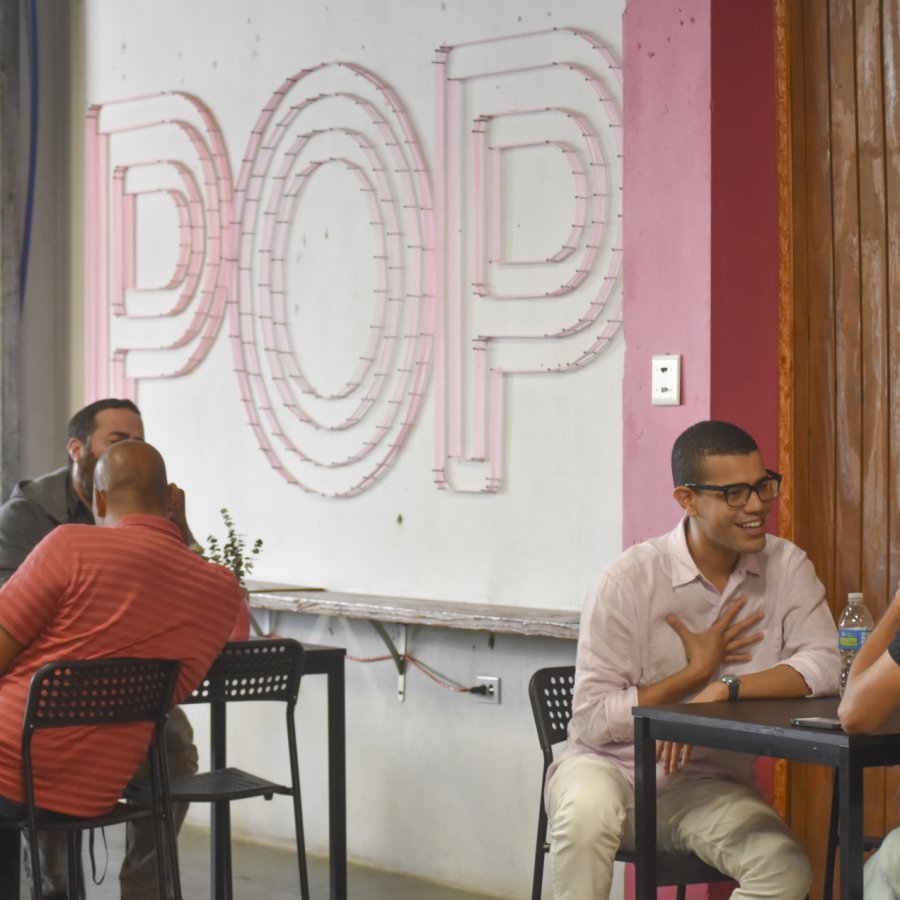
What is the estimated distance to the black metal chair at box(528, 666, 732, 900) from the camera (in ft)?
10.8

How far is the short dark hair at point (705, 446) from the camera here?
3432mm

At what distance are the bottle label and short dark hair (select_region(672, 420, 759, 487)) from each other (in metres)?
0.70

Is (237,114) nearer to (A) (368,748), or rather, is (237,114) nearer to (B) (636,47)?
(B) (636,47)

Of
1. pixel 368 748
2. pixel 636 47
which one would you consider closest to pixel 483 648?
pixel 368 748

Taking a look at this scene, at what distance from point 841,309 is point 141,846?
235 centimetres

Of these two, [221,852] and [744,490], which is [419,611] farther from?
[744,490]

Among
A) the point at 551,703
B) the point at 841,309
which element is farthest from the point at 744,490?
the point at 841,309

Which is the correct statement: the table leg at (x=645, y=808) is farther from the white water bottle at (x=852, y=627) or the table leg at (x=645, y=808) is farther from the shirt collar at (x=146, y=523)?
the shirt collar at (x=146, y=523)

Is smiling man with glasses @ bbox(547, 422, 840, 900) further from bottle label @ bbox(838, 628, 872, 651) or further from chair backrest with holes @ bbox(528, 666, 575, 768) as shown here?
bottle label @ bbox(838, 628, 872, 651)

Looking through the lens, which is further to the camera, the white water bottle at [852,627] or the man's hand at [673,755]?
the white water bottle at [852,627]

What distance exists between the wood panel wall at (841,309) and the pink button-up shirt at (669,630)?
28.8 inches

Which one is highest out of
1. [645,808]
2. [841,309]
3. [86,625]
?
[841,309]

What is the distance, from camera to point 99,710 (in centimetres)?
348

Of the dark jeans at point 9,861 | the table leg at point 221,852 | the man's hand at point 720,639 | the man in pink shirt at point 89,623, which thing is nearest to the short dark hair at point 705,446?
the man's hand at point 720,639
